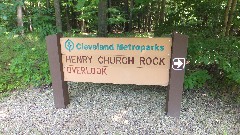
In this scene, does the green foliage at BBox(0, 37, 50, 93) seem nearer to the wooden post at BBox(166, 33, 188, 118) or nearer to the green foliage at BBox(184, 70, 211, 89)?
the wooden post at BBox(166, 33, 188, 118)

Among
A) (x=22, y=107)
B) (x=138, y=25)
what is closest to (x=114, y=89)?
(x=22, y=107)

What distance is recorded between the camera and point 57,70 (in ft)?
11.8

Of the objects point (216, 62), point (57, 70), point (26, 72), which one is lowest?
point (26, 72)

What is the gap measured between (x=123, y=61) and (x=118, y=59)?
0.08 metres

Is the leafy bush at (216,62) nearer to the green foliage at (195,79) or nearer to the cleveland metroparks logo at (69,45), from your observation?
the green foliage at (195,79)

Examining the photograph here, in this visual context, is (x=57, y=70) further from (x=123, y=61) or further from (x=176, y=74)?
(x=176, y=74)

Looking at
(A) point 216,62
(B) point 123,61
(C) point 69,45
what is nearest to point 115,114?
(B) point 123,61

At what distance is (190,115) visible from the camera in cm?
351

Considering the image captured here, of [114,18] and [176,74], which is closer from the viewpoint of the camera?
[176,74]

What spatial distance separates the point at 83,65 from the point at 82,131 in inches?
39.3

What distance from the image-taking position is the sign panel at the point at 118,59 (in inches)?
130

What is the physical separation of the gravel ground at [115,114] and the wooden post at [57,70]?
169mm

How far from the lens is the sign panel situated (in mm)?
3295

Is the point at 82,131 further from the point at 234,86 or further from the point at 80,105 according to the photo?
the point at 234,86
